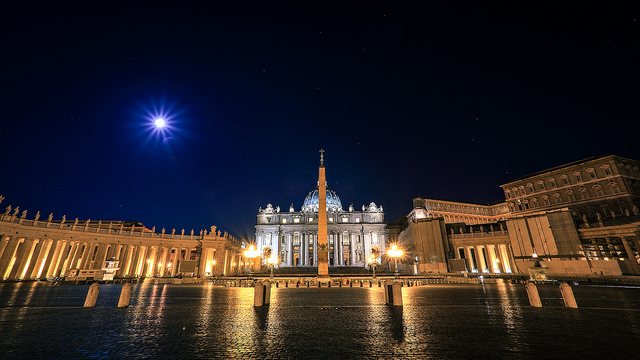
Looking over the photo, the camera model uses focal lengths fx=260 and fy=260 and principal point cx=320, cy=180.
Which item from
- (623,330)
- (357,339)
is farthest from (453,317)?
(357,339)

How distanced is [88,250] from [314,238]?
180ft

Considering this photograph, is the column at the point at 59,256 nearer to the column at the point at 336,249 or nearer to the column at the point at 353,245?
the column at the point at 336,249

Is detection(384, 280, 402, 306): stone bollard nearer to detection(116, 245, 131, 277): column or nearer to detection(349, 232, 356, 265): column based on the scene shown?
detection(116, 245, 131, 277): column

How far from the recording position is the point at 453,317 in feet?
27.9

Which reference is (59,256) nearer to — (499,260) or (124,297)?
(124,297)

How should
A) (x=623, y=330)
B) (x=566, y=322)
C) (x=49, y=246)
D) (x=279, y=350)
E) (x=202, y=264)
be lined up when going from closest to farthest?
(x=279, y=350), (x=623, y=330), (x=566, y=322), (x=49, y=246), (x=202, y=264)

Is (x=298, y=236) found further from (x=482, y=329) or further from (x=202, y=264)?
(x=482, y=329)

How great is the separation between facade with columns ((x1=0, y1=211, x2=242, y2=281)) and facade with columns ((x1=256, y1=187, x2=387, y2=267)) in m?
28.5

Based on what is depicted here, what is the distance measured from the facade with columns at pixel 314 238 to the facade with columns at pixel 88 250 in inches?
1121

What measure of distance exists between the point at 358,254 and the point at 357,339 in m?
78.9

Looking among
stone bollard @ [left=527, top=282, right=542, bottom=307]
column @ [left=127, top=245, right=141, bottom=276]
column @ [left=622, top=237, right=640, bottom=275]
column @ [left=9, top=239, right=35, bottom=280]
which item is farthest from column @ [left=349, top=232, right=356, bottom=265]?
stone bollard @ [left=527, top=282, right=542, bottom=307]

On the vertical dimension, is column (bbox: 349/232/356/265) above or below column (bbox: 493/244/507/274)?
above

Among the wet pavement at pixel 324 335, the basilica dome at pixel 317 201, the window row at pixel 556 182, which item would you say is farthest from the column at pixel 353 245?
the wet pavement at pixel 324 335

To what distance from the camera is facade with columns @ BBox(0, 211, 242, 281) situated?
3136 centimetres
